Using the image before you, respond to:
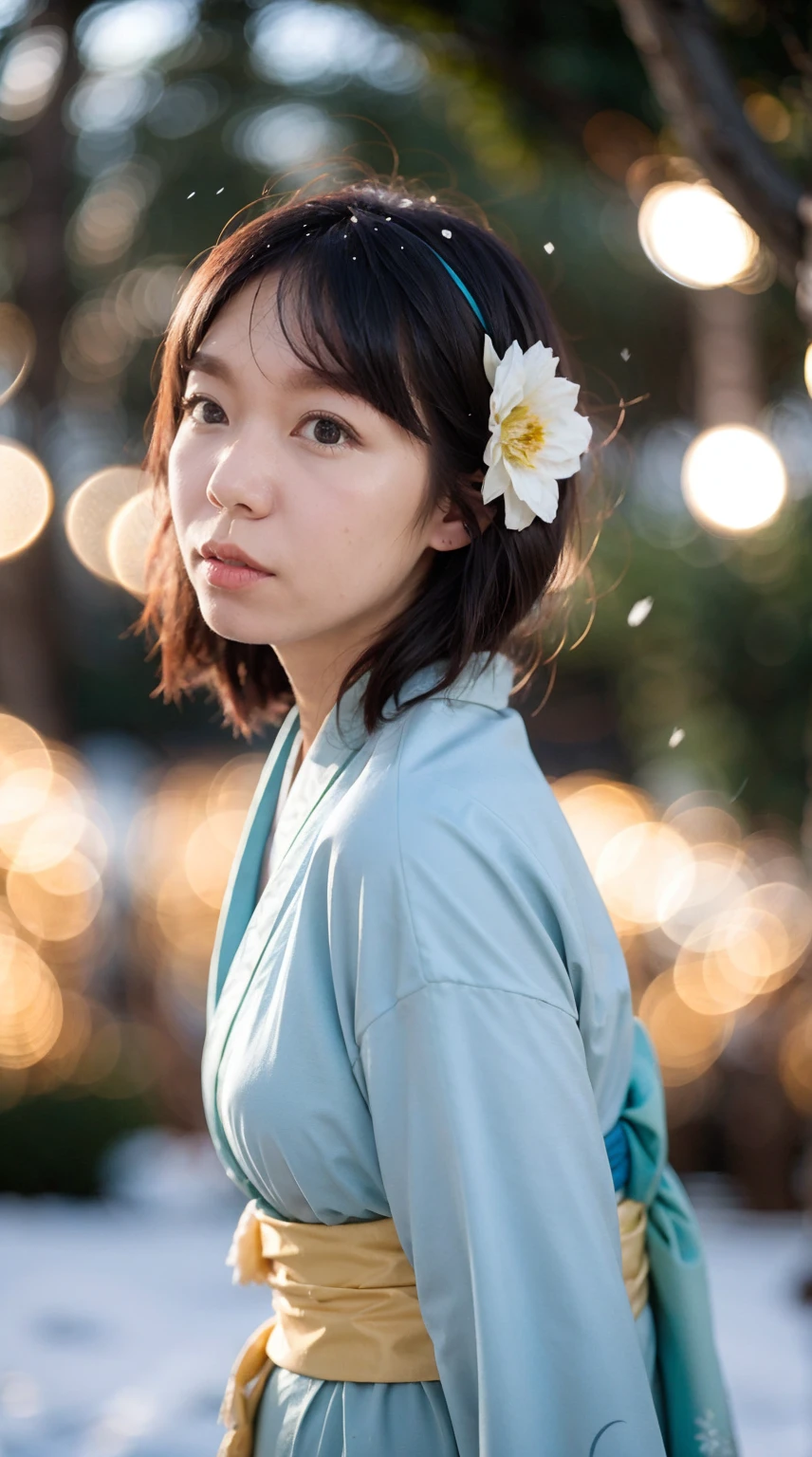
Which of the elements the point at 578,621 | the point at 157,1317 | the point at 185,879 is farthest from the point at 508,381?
the point at 185,879

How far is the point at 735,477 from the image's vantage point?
3041mm

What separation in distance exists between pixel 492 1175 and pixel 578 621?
3.44 meters

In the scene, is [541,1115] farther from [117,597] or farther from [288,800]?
[117,597]

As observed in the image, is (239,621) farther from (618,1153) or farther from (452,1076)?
(618,1153)

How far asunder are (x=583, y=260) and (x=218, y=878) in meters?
5.98

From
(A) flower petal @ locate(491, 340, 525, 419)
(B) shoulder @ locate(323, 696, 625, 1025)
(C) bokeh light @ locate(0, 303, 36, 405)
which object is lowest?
(B) shoulder @ locate(323, 696, 625, 1025)

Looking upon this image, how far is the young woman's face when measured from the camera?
1078 mm

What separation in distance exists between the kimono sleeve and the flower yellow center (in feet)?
1.30

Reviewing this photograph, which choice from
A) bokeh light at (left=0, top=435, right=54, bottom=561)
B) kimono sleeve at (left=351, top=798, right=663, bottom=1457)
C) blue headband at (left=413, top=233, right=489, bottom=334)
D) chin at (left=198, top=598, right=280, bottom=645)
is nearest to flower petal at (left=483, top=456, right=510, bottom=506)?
blue headband at (left=413, top=233, right=489, bottom=334)

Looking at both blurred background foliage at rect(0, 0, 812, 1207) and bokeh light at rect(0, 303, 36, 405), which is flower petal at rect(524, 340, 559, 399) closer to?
blurred background foliage at rect(0, 0, 812, 1207)

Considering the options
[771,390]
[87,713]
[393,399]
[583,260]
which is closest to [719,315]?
[771,390]

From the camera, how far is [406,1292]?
3.52ft

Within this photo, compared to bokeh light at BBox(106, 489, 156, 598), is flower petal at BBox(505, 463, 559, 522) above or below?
below

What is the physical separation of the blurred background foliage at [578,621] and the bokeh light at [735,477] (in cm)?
1
